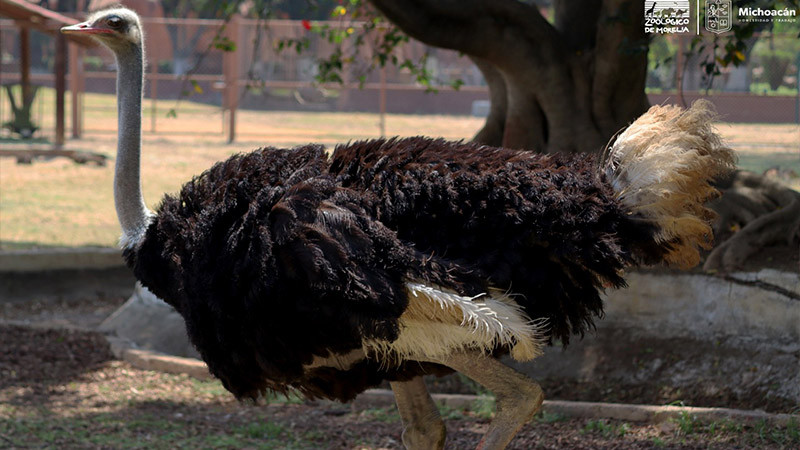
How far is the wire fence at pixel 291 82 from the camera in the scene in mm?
18062

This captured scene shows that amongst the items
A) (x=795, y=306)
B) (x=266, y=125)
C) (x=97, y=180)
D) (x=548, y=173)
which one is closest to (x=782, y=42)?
(x=266, y=125)

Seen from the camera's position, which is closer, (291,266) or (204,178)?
(291,266)

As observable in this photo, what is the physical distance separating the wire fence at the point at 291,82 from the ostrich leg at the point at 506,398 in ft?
36.4

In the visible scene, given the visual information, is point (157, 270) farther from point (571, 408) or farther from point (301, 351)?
point (571, 408)

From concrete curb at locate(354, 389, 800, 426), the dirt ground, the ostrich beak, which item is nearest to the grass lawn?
concrete curb at locate(354, 389, 800, 426)

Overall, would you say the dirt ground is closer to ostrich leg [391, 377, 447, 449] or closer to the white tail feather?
ostrich leg [391, 377, 447, 449]

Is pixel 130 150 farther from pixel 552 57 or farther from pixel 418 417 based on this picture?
pixel 552 57

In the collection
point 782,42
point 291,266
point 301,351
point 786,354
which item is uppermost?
point 782,42

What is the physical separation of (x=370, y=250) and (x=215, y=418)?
203 centimetres

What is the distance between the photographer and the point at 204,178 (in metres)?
3.74

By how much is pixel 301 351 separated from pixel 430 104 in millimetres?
22507

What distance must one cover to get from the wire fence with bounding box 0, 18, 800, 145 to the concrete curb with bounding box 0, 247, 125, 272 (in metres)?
6.96

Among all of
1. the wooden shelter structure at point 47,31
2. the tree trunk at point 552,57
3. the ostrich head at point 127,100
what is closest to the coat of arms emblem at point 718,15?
the tree trunk at point 552,57

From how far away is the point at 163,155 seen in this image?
1525cm
